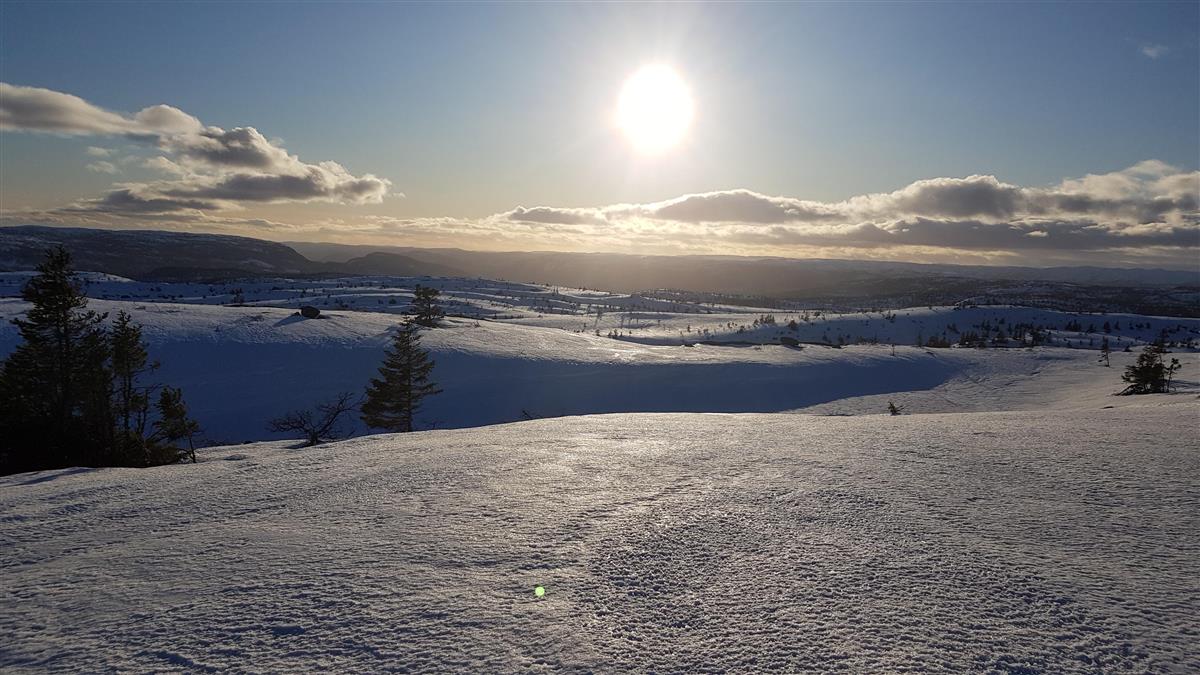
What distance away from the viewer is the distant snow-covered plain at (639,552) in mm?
3902

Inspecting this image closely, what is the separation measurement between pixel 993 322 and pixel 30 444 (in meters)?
216

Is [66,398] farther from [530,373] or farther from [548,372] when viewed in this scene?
[548,372]

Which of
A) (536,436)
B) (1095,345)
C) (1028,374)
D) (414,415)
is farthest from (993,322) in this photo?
(536,436)

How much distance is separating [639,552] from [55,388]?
23617 mm

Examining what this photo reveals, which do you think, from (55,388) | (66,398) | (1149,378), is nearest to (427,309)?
(55,388)

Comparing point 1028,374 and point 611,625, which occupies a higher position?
point 611,625

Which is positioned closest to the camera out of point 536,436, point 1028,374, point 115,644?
point 115,644

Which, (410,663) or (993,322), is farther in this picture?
(993,322)

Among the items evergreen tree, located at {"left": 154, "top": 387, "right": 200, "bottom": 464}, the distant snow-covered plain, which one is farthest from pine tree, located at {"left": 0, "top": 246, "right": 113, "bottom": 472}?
the distant snow-covered plain

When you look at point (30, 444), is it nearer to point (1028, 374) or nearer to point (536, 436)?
point (536, 436)

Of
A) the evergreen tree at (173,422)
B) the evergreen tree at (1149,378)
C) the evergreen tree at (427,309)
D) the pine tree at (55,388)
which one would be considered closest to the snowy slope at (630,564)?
the evergreen tree at (173,422)

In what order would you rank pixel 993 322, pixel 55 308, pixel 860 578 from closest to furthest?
1. pixel 860 578
2. pixel 55 308
3. pixel 993 322

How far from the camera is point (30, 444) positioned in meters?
17.6

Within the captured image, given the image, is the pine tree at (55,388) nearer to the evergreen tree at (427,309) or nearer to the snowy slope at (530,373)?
the snowy slope at (530,373)
